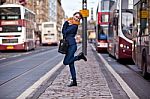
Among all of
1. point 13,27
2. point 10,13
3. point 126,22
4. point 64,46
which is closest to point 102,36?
point 13,27

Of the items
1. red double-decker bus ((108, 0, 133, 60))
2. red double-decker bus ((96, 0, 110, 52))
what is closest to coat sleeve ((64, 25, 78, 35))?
red double-decker bus ((108, 0, 133, 60))

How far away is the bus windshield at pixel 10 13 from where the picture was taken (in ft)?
143

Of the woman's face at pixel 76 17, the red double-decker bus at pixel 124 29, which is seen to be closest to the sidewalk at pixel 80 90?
the woman's face at pixel 76 17

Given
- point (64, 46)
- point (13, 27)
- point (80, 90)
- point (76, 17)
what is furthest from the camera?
point (13, 27)

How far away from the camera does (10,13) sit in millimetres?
43625

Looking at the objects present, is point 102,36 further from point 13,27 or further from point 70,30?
point 70,30

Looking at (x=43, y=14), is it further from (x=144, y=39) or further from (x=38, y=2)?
(x=144, y=39)

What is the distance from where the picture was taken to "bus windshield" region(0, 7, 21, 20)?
43500mm

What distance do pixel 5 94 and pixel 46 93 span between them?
3.96ft

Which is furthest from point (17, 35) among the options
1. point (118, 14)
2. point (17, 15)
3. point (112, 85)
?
point (112, 85)

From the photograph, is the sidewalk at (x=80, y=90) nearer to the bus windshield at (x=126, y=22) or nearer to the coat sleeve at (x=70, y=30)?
the coat sleeve at (x=70, y=30)

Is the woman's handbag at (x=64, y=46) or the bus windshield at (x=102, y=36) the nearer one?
the woman's handbag at (x=64, y=46)

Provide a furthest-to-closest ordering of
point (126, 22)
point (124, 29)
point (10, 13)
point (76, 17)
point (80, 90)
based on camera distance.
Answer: point (10, 13)
point (126, 22)
point (124, 29)
point (76, 17)
point (80, 90)

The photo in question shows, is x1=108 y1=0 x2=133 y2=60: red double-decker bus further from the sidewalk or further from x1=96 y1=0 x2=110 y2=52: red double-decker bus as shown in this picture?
x1=96 y1=0 x2=110 y2=52: red double-decker bus
